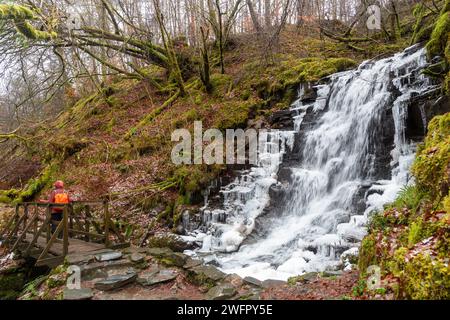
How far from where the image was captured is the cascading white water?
7457mm

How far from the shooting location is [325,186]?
369 inches

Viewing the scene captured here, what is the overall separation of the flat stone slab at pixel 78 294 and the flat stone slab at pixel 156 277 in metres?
0.90

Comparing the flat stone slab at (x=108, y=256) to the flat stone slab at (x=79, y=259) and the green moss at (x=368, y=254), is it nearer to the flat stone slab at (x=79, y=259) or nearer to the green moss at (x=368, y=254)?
the flat stone slab at (x=79, y=259)

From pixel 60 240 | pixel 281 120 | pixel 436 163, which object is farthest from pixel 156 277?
pixel 281 120

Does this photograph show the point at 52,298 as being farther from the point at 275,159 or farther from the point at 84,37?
the point at 84,37

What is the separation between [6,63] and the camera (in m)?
10.1

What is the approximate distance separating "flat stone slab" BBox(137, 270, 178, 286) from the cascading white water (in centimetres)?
164

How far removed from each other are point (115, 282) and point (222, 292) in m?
1.83

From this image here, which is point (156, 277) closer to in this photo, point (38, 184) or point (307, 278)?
point (307, 278)

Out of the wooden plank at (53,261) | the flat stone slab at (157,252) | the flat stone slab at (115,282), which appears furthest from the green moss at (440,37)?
the wooden plank at (53,261)

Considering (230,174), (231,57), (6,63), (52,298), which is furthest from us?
(231,57)

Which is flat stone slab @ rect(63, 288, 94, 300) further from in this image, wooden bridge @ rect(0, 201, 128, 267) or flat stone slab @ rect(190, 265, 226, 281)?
wooden bridge @ rect(0, 201, 128, 267)
